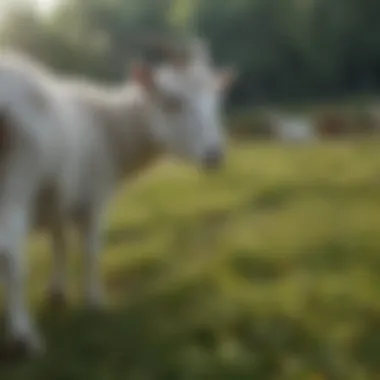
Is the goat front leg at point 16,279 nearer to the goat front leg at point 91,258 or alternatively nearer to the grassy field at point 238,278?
the grassy field at point 238,278

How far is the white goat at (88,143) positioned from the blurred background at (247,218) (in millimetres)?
73

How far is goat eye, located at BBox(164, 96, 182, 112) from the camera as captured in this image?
192 cm

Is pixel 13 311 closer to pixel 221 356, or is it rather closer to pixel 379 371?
pixel 221 356

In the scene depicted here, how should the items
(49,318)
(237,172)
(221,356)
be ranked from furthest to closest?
1. (237,172)
2. (49,318)
3. (221,356)

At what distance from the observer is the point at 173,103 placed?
1.93 m

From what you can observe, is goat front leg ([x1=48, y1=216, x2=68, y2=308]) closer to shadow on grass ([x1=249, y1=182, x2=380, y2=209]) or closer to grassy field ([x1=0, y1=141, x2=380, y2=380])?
grassy field ([x1=0, y1=141, x2=380, y2=380])

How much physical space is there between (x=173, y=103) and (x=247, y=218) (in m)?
0.80

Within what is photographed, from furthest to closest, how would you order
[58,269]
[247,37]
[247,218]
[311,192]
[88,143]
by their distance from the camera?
[311,192] → [247,218] → [247,37] → [58,269] → [88,143]

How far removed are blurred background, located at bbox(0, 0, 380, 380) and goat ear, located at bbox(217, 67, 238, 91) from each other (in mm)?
96

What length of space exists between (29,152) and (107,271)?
603mm

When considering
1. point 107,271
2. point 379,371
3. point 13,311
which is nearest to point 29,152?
point 13,311

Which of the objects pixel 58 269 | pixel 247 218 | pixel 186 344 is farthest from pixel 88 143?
pixel 247 218

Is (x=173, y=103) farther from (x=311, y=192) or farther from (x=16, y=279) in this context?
(x=311, y=192)

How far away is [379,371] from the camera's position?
5.45 ft
